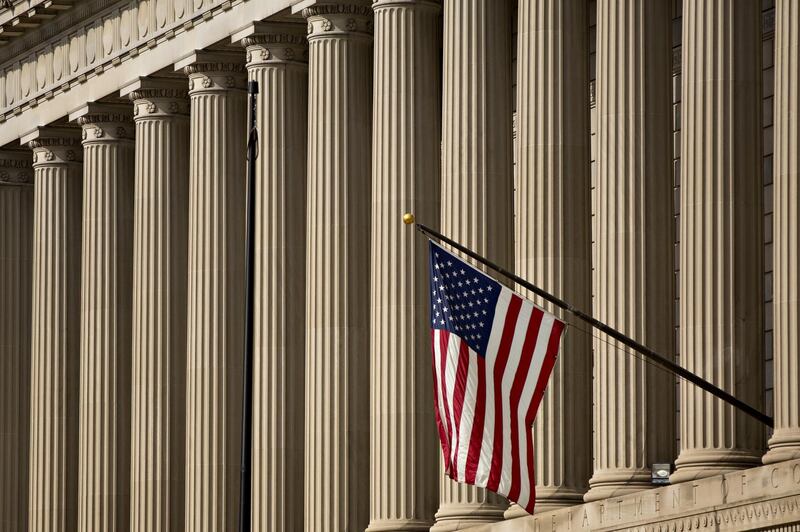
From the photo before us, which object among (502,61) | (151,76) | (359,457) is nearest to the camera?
(502,61)

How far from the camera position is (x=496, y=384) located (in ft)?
159

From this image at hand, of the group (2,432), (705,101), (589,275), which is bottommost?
(2,432)

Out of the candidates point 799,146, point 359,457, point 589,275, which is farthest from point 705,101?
point 359,457

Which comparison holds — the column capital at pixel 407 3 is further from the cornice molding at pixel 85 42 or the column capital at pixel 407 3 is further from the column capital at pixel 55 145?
the column capital at pixel 55 145

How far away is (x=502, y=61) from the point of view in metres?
67.5

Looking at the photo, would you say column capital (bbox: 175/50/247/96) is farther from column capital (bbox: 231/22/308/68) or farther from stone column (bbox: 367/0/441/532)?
stone column (bbox: 367/0/441/532)

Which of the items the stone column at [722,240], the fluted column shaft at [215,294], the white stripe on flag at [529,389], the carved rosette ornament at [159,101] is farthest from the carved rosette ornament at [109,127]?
the white stripe on flag at [529,389]

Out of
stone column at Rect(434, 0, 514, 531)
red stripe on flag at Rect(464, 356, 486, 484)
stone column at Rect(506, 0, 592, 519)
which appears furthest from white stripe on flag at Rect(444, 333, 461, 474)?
stone column at Rect(434, 0, 514, 531)

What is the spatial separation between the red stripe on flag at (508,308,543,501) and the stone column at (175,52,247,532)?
97.6 ft

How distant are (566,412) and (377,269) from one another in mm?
9743

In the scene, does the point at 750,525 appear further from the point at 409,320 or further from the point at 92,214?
the point at 92,214

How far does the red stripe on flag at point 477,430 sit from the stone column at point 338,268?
22776mm

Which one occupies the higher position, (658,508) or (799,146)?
(799,146)

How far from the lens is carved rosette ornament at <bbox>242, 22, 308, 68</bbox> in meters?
75.9
